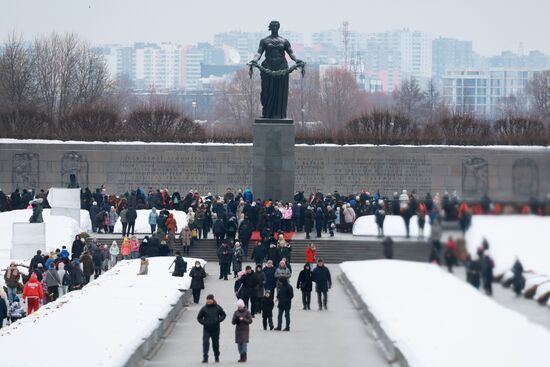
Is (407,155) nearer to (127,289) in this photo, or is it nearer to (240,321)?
(127,289)

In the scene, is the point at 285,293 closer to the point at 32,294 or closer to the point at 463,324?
the point at 32,294

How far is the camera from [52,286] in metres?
25.2

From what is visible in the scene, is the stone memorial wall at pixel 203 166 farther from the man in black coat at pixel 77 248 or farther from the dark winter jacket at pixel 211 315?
the dark winter jacket at pixel 211 315

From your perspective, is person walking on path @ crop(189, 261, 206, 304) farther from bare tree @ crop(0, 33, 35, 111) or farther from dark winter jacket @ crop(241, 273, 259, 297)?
bare tree @ crop(0, 33, 35, 111)

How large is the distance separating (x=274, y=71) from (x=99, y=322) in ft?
59.5

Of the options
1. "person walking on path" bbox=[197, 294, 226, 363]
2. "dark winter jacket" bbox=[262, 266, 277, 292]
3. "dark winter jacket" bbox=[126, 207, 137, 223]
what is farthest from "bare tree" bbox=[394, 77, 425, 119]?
"person walking on path" bbox=[197, 294, 226, 363]

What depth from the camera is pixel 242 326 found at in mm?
17703

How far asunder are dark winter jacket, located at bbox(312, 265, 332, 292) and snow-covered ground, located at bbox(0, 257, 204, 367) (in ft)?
7.85

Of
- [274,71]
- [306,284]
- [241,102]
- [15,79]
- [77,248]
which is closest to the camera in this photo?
[306,284]

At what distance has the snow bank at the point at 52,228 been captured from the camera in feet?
110

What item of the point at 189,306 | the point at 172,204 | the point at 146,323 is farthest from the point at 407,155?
the point at 146,323

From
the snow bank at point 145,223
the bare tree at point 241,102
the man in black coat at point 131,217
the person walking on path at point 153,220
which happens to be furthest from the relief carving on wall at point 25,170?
the bare tree at point 241,102

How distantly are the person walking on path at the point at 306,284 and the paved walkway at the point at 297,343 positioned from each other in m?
0.19

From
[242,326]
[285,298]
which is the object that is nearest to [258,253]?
[285,298]
